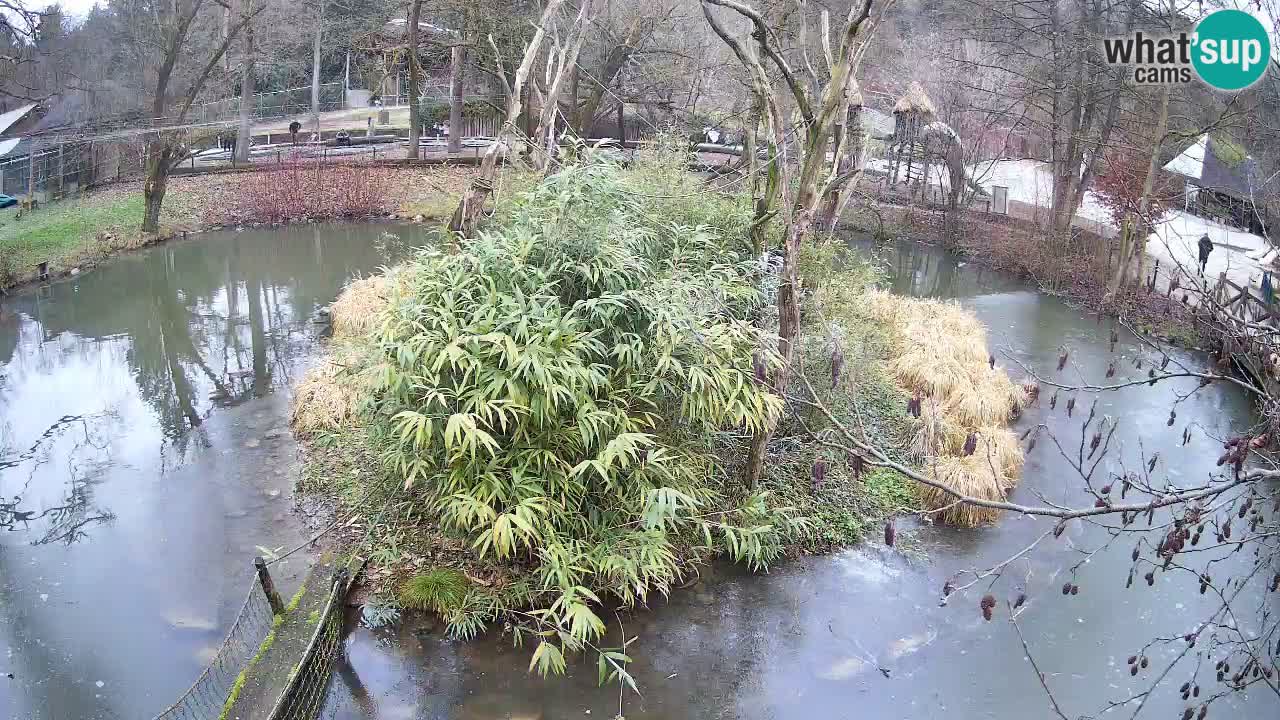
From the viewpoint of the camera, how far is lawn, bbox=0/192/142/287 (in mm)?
12758

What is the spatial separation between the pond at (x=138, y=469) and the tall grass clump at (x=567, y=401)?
165 cm

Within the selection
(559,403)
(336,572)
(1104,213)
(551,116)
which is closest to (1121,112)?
(1104,213)

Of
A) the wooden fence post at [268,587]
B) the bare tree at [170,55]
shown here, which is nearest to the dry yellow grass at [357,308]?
the wooden fence post at [268,587]

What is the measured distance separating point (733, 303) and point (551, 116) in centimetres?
351

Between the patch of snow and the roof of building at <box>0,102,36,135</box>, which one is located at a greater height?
the patch of snow

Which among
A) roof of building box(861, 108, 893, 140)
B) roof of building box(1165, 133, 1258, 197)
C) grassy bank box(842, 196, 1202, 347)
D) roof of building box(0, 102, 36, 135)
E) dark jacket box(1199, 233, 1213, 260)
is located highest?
roof of building box(861, 108, 893, 140)

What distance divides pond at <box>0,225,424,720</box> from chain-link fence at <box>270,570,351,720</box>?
30.2 inches

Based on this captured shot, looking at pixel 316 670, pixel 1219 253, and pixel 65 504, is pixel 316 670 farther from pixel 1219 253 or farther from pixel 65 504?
pixel 1219 253

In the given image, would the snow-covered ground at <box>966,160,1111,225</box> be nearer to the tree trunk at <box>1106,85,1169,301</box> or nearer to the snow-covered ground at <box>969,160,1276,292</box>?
the snow-covered ground at <box>969,160,1276,292</box>

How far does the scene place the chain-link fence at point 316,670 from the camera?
5.03 metres

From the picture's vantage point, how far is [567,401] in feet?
18.9

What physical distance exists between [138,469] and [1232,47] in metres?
9.90

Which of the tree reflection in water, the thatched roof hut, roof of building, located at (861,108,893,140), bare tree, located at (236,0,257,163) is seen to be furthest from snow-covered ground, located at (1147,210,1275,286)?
bare tree, located at (236,0,257,163)

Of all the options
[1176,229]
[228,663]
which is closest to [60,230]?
[228,663]
